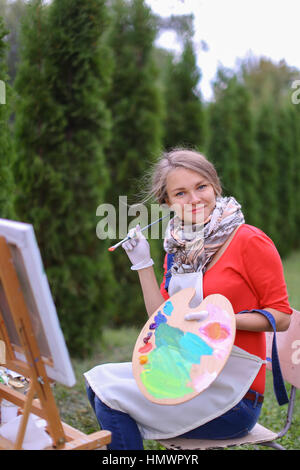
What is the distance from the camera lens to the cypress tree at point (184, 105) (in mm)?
6207

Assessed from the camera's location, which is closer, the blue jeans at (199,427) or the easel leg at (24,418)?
the easel leg at (24,418)

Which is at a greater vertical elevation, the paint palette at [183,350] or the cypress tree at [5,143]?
the cypress tree at [5,143]

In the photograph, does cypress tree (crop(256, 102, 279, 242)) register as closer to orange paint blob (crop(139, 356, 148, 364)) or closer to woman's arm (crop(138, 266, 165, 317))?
woman's arm (crop(138, 266, 165, 317))

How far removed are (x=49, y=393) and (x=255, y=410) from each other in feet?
2.59

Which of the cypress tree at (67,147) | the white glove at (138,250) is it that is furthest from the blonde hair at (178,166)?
the cypress tree at (67,147)

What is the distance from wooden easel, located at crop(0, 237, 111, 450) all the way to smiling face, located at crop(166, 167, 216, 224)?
81cm

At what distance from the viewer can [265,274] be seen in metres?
1.71

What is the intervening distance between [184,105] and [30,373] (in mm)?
5382

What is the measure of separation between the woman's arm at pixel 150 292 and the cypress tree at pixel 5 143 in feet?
4.29

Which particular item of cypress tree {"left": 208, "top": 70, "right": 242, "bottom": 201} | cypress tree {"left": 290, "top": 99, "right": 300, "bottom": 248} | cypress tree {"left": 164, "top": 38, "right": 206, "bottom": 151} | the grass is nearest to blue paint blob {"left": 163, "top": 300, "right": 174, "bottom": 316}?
the grass

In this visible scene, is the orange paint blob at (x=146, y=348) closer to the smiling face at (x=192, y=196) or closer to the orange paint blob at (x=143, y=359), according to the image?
the orange paint blob at (x=143, y=359)

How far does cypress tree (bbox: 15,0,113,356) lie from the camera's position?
398cm

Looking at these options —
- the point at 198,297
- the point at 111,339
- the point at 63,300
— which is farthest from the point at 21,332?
the point at 111,339

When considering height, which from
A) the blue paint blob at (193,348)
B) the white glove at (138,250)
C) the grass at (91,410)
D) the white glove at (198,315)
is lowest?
the grass at (91,410)
